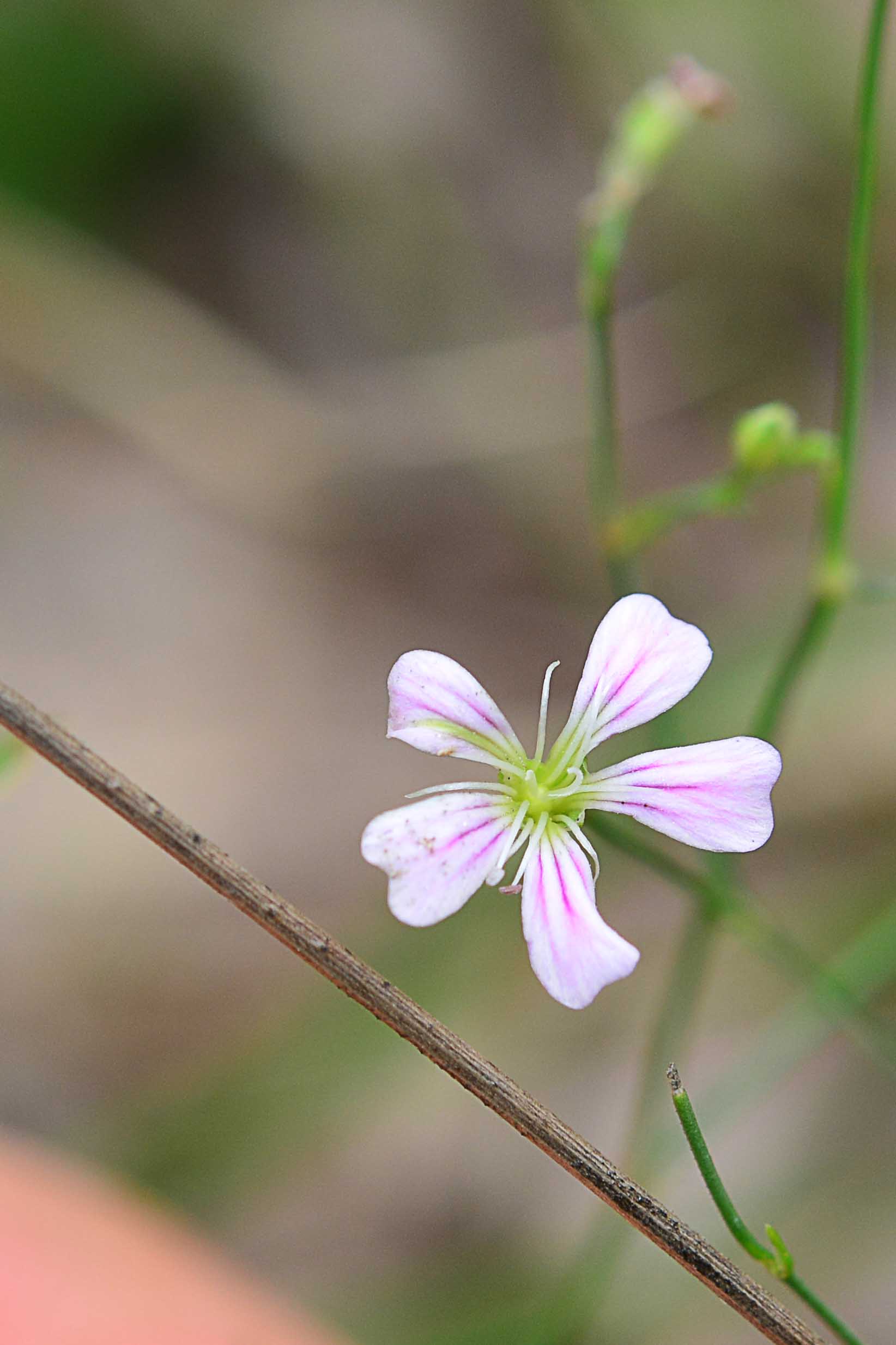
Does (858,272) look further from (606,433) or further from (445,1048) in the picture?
(445,1048)

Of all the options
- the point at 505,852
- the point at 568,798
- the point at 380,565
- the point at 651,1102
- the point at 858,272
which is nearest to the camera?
the point at 505,852

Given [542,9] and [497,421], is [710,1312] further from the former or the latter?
[542,9]

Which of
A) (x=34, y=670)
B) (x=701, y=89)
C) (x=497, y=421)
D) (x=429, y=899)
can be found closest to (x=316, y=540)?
(x=497, y=421)

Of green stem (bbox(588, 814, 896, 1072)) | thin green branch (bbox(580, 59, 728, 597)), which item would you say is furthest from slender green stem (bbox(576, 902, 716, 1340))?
thin green branch (bbox(580, 59, 728, 597))

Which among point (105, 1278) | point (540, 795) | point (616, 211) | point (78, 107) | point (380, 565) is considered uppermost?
point (78, 107)

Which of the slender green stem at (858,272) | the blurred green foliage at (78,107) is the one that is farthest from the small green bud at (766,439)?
the blurred green foliage at (78,107)

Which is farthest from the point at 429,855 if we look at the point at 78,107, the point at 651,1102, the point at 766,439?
the point at 78,107

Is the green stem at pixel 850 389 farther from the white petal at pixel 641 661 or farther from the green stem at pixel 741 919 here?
the white petal at pixel 641 661

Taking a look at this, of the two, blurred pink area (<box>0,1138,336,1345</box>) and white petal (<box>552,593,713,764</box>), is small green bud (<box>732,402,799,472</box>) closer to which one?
white petal (<box>552,593,713,764</box>)
